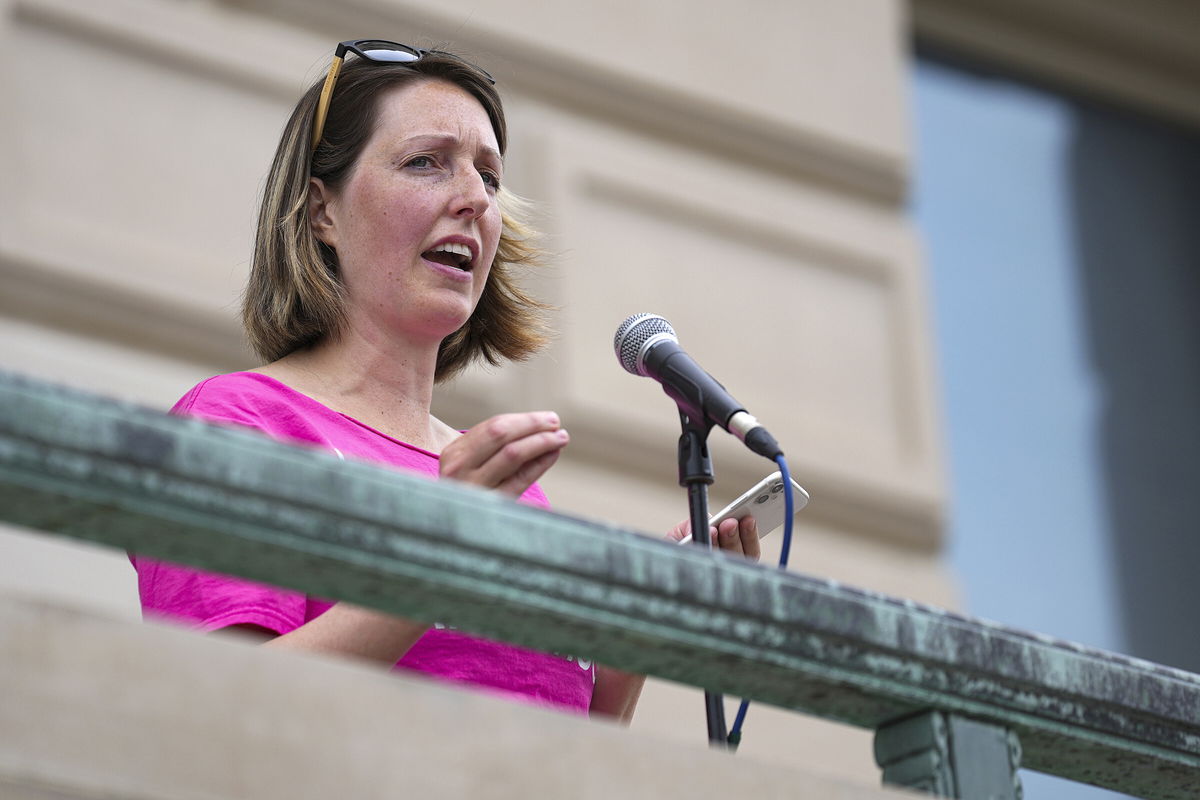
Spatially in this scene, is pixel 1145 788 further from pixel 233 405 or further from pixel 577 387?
pixel 577 387

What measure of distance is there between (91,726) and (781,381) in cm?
333

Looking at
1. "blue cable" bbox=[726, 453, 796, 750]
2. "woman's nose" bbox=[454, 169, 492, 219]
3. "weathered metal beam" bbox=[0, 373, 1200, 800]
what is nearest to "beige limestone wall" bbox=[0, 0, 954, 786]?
"woman's nose" bbox=[454, 169, 492, 219]

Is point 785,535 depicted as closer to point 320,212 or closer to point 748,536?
point 748,536

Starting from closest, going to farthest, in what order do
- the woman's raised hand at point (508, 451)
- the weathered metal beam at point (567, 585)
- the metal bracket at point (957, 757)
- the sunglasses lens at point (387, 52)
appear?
the weathered metal beam at point (567, 585), the metal bracket at point (957, 757), the woman's raised hand at point (508, 451), the sunglasses lens at point (387, 52)

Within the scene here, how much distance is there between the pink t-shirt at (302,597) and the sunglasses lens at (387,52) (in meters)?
0.53

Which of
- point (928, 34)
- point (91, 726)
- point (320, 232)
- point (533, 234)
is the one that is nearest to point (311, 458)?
point (91, 726)

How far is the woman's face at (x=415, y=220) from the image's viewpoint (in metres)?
2.40

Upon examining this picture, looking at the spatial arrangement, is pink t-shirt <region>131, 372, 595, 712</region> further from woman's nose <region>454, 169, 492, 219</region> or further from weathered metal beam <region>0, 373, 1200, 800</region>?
weathered metal beam <region>0, 373, 1200, 800</region>

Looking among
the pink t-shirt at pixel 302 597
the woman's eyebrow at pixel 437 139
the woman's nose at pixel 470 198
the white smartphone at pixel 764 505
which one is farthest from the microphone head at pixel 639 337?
the woman's eyebrow at pixel 437 139

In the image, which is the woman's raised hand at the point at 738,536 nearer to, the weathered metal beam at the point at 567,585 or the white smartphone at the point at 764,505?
the white smartphone at the point at 764,505

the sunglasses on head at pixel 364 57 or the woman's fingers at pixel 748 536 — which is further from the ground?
the sunglasses on head at pixel 364 57

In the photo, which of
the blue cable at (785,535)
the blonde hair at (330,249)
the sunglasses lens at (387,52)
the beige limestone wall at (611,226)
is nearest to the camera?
the blue cable at (785,535)

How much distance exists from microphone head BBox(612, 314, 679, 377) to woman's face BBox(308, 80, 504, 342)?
0.35m

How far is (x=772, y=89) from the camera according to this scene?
15.7 feet
